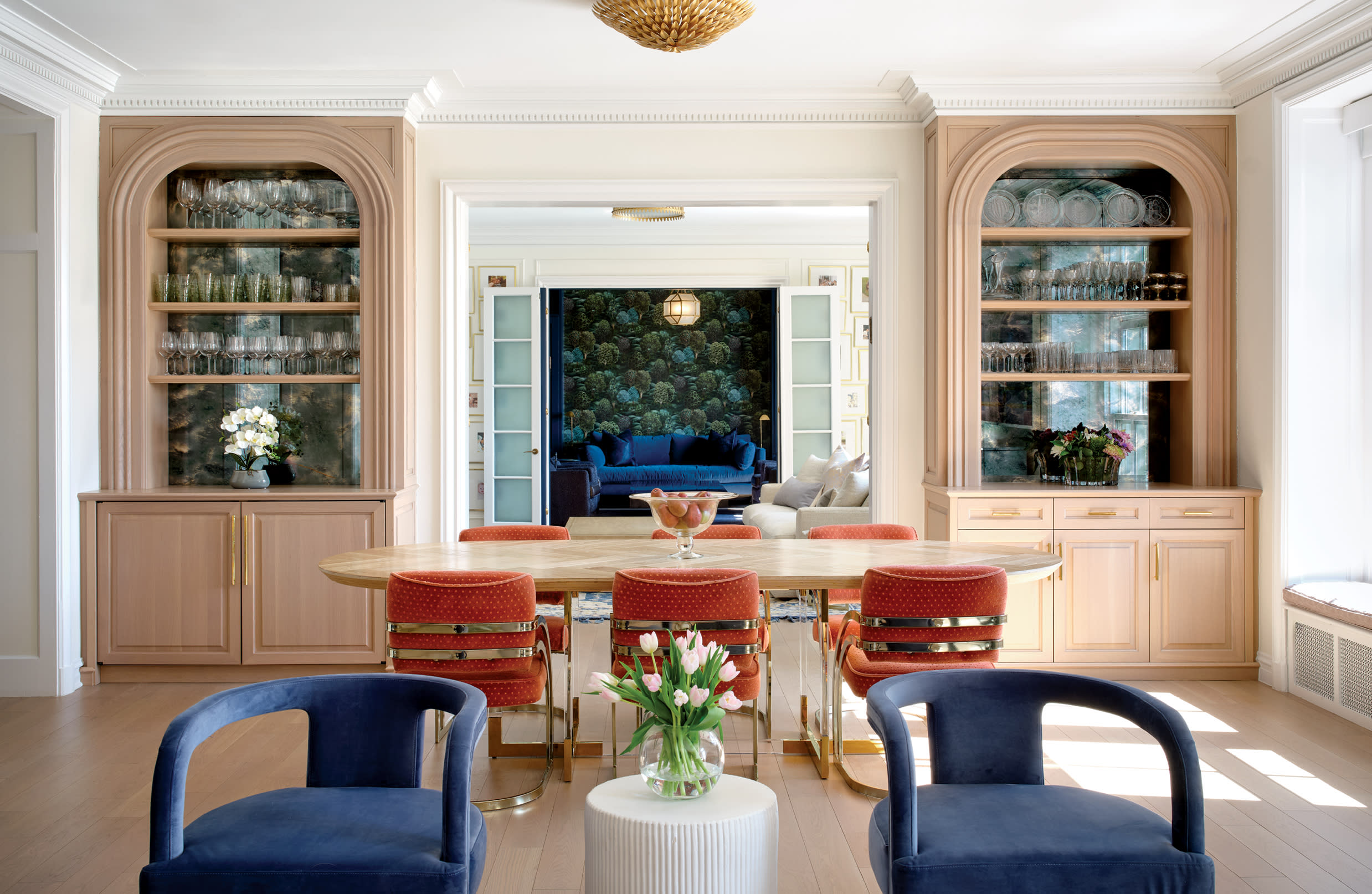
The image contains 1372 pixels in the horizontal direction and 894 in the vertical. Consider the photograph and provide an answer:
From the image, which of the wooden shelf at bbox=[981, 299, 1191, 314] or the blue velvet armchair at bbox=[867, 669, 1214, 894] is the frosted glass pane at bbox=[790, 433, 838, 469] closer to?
the wooden shelf at bbox=[981, 299, 1191, 314]

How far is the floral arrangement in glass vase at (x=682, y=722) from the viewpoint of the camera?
2.00 m

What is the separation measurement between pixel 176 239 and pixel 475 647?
3307 millimetres

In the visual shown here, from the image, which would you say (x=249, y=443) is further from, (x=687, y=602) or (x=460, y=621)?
(x=687, y=602)

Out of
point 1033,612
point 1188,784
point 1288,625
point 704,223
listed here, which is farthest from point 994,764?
point 704,223

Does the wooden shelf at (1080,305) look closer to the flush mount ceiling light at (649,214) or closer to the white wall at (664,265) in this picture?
the flush mount ceiling light at (649,214)

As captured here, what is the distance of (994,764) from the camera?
7.18ft

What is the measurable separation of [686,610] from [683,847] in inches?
41.1

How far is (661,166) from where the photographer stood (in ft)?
16.6

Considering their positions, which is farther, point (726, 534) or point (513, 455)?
point (513, 455)

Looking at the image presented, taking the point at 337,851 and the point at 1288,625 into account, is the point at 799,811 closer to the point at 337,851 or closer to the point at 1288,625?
the point at 337,851

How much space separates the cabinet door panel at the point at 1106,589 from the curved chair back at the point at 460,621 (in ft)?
9.03

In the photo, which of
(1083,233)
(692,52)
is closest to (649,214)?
(692,52)

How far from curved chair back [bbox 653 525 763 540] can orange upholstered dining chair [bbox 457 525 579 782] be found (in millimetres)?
396

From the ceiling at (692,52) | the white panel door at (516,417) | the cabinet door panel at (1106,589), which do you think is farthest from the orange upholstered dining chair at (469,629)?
the white panel door at (516,417)
